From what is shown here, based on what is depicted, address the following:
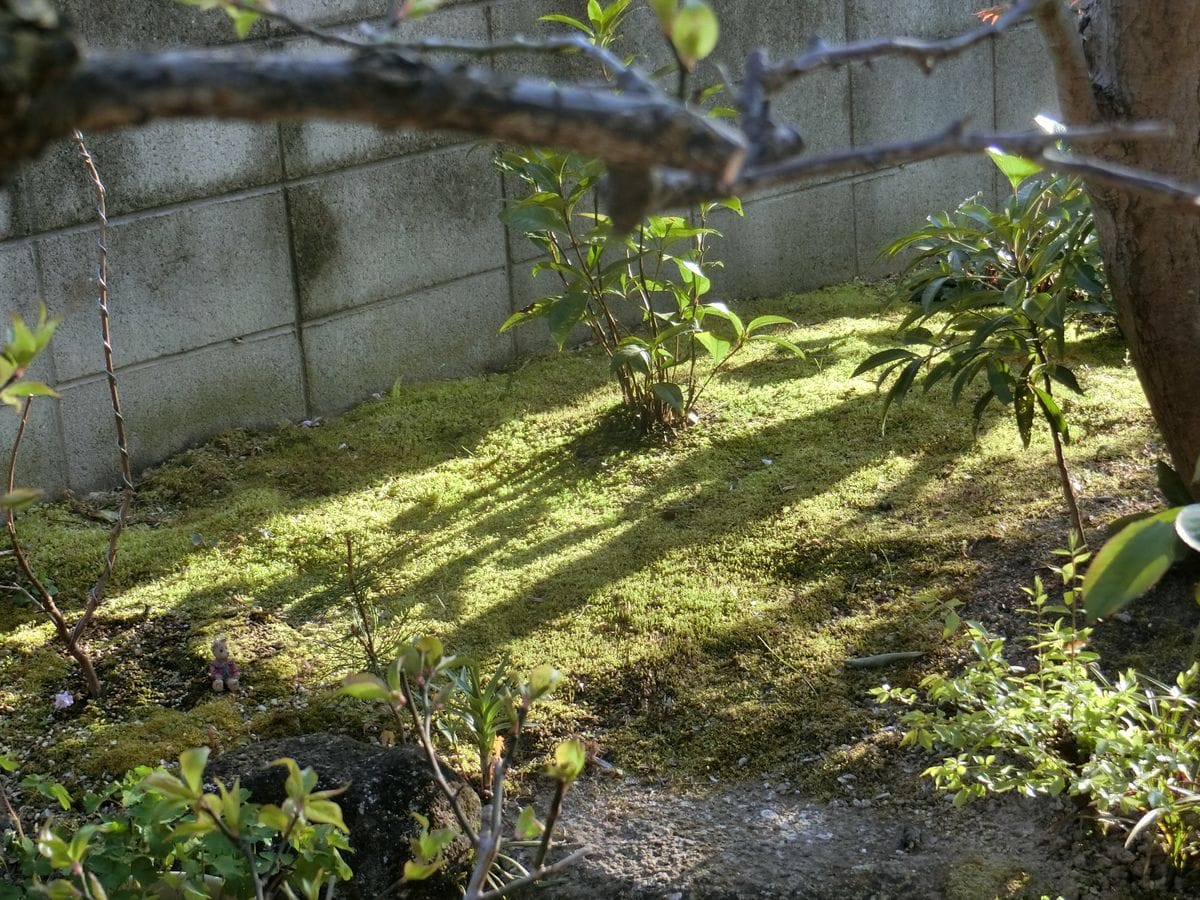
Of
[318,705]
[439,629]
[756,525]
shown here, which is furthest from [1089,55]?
[318,705]

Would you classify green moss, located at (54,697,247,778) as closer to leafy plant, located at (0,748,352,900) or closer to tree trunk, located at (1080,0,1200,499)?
leafy plant, located at (0,748,352,900)

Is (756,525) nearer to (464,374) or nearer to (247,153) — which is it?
(464,374)

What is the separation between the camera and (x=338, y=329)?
165 inches

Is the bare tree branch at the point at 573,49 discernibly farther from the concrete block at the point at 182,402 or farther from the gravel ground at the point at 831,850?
the concrete block at the point at 182,402

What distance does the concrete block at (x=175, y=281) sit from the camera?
3.57 meters

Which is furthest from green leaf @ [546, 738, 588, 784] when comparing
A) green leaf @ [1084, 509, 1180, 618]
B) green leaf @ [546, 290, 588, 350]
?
green leaf @ [546, 290, 588, 350]

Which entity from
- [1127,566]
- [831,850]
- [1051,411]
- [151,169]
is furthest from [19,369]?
[151,169]

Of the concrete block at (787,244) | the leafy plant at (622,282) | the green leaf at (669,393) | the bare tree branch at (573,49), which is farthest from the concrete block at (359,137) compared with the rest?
the bare tree branch at (573,49)

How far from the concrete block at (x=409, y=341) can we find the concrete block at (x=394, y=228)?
0.05 meters

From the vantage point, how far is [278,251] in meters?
3.99

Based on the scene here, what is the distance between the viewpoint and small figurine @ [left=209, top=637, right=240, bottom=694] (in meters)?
2.71

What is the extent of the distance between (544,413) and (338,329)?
2.42 ft

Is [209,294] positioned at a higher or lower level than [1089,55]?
lower

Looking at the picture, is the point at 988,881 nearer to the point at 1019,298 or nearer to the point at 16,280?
the point at 1019,298
